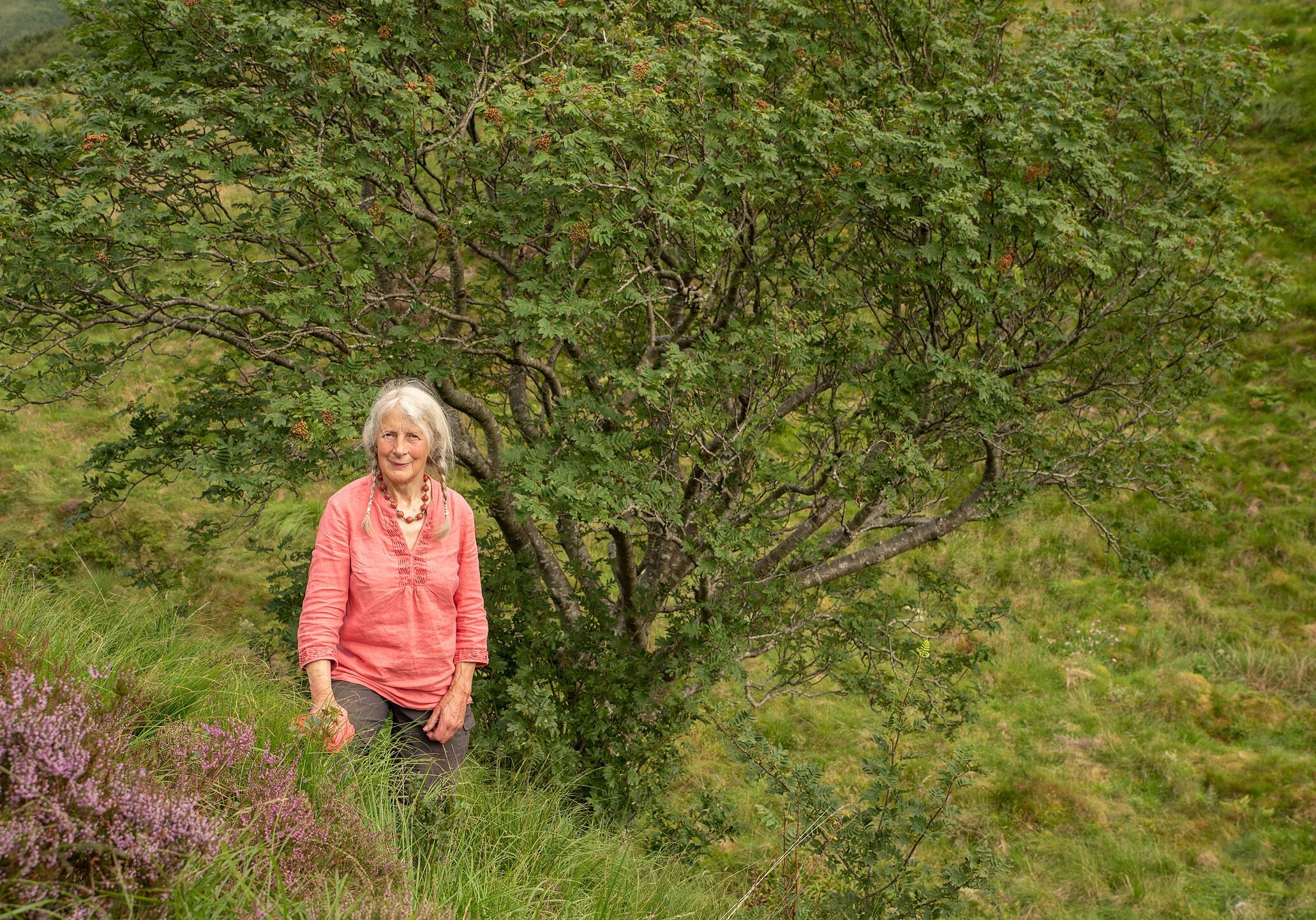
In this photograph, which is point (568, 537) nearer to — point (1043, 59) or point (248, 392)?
point (248, 392)

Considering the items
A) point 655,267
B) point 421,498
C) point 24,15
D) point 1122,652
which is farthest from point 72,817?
point 24,15

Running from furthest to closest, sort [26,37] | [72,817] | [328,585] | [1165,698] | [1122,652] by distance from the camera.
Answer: [26,37] < [1122,652] < [1165,698] < [328,585] < [72,817]

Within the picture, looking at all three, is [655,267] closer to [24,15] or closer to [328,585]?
[328,585]

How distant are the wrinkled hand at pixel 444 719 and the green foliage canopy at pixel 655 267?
112 centimetres

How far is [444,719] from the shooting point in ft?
11.6

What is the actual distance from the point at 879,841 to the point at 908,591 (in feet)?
22.4

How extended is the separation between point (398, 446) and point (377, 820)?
1.26 meters

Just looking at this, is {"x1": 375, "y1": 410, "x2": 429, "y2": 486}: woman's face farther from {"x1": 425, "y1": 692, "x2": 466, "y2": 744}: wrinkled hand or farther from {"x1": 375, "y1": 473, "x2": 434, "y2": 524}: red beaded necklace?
{"x1": 425, "y1": 692, "x2": 466, "y2": 744}: wrinkled hand

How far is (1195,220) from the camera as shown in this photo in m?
6.00

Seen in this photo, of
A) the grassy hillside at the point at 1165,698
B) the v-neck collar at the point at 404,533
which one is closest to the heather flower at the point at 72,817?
the v-neck collar at the point at 404,533

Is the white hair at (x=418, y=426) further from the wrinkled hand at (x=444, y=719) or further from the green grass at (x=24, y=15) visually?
the green grass at (x=24, y=15)

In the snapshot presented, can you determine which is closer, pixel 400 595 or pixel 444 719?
pixel 400 595

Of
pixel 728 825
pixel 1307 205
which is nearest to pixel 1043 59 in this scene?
pixel 728 825

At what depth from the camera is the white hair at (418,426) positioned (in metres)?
3.36
